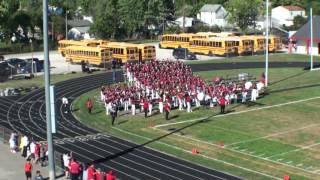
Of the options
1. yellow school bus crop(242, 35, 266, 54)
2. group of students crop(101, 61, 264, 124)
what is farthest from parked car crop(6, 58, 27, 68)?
yellow school bus crop(242, 35, 266, 54)

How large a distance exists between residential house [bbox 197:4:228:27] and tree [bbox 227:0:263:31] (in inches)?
835

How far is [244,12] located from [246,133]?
7458cm

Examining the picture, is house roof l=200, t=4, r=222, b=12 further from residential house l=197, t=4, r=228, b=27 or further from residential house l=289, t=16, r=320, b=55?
residential house l=289, t=16, r=320, b=55

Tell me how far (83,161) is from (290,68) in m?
38.0

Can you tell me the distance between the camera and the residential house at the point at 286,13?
132 meters

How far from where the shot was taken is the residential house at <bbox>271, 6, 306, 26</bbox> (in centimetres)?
13225

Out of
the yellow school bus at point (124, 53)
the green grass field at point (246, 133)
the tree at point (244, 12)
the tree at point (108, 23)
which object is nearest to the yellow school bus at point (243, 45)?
the yellow school bus at point (124, 53)

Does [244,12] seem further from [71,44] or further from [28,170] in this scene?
[28,170]

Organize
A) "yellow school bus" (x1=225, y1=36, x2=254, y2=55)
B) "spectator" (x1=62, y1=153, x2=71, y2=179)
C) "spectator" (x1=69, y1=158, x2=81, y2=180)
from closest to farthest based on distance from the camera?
"spectator" (x1=69, y1=158, x2=81, y2=180)
"spectator" (x1=62, y1=153, x2=71, y2=179)
"yellow school bus" (x1=225, y1=36, x2=254, y2=55)

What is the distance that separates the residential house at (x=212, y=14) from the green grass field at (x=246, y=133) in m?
84.7

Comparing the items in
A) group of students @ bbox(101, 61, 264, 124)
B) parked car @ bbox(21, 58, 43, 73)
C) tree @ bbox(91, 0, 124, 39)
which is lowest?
group of students @ bbox(101, 61, 264, 124)

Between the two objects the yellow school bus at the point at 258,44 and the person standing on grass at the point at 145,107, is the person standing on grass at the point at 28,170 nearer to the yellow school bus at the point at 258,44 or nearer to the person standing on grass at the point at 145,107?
the person standing on grass at the point at 145,107

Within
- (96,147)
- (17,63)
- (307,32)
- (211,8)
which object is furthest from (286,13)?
(96,147)

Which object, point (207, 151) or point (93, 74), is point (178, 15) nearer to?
point (93, 74)
